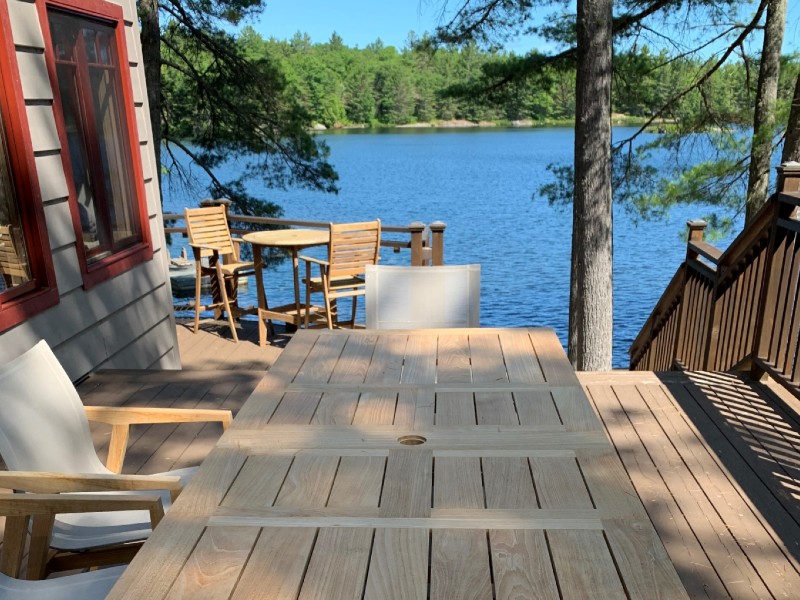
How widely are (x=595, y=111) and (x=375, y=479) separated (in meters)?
4.28

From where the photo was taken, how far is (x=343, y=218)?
2427 cm

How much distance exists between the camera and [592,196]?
522 cm

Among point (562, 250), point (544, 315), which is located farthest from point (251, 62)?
point (562, 250)

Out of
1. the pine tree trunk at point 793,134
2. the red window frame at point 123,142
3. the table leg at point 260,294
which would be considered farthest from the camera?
the pine tree trunk at point 793,134

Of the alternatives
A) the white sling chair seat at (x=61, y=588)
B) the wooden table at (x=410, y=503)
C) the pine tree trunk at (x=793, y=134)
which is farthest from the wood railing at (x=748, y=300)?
the pine tree trunk at (x=793, y=134)

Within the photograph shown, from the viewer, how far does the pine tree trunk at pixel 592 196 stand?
500 centimetres

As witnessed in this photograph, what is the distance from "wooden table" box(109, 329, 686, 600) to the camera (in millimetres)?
1150

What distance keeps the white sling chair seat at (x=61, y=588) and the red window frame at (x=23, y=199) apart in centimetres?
165

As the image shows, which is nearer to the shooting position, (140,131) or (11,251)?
(11,251)

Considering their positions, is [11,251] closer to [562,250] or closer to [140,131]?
[140,131]

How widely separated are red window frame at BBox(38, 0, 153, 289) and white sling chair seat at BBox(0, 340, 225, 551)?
1.60 metres

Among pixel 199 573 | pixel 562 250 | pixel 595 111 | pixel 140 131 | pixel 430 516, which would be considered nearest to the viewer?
pixel 199 573

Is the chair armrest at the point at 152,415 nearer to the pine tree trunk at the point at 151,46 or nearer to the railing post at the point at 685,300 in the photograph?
the railing post at the point at 685,300

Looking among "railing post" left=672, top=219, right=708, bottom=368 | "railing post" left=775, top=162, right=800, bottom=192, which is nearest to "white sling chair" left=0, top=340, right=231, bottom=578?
"railing post" left=775, top=162, right=800, bottom=192
